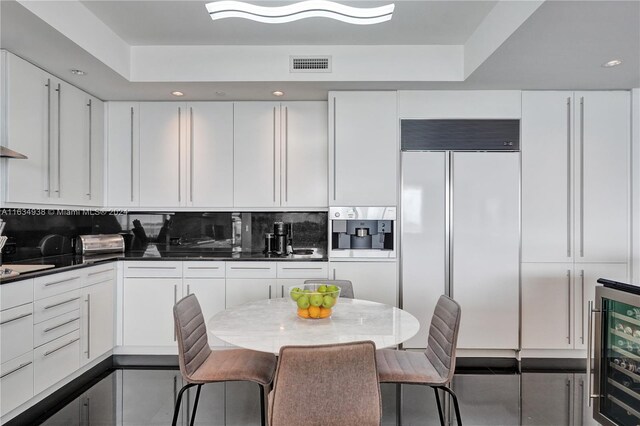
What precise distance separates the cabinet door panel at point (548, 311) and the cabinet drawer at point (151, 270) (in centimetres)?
308

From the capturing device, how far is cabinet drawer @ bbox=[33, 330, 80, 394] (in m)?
2.45

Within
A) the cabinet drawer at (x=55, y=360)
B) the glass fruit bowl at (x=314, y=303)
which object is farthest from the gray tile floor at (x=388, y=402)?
the glass fruit bowl at (x=314, y=303)

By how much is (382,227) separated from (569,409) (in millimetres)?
1848

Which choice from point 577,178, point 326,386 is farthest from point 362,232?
point 326,386

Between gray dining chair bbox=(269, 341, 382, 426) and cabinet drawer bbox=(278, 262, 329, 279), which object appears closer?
gray dining chair bbox=(269, 341, 382, 426)

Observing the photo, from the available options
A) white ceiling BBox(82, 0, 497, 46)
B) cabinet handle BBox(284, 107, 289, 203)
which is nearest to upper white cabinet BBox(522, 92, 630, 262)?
white ceiling BBox(82, 0, 497, 46)

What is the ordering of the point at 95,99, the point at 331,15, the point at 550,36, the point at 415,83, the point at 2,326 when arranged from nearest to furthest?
the point at 331,15
the point at 2,326
the point at 550,36
the point at 415,83
the point at 95,99

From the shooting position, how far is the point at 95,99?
11.8 ft

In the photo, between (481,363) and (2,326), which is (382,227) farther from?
(2,326)

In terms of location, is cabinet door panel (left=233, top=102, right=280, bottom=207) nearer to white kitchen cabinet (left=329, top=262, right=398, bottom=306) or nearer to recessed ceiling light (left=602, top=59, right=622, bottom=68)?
white kitchen cabinet (left=329, top=262, right=398, bottom=306)

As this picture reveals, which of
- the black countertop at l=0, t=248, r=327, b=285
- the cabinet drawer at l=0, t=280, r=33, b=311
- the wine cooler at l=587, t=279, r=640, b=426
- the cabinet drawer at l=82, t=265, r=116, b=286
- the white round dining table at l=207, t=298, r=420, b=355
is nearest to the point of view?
the white round dining table at l=207, t=298, r=420, b=355

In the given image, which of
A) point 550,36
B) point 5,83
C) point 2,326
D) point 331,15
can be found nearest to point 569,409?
point 550,36

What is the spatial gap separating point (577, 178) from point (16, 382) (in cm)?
441

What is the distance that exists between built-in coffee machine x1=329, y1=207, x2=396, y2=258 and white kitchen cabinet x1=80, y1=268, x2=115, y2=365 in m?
1.92
